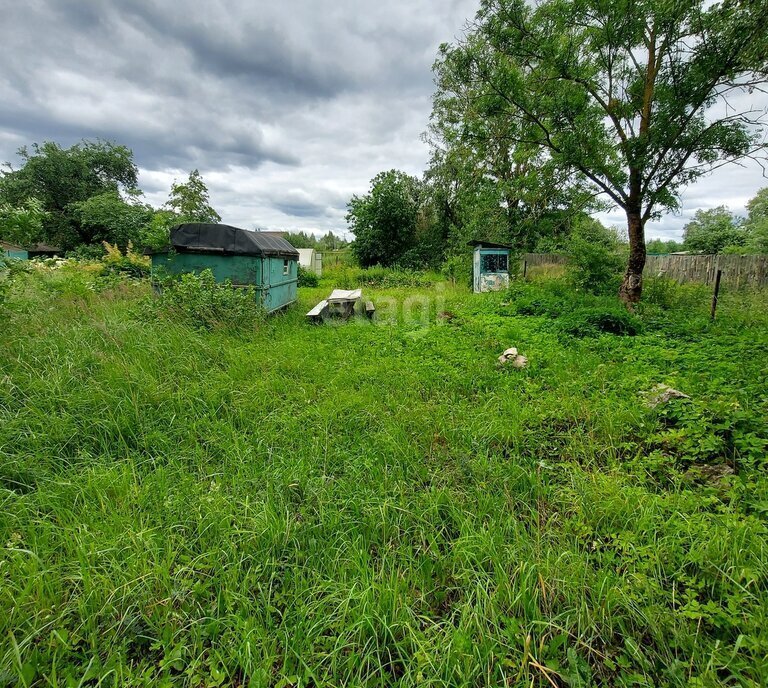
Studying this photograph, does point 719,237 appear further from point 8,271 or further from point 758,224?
point 8,271

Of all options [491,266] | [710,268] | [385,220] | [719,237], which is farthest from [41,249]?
[719,237]

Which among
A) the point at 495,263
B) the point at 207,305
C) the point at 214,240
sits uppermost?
the point at 214,240

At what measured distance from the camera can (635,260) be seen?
26.6 ft

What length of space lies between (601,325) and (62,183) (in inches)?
1418

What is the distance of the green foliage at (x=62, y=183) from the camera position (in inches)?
945

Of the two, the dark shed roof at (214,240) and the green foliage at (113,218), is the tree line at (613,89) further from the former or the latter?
the green foliage at (113,218)

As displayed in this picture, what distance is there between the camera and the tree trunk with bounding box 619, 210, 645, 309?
792 centimetres

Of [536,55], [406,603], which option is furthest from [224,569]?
[536,55]

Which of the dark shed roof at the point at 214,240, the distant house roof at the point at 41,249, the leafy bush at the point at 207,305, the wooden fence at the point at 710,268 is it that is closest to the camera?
the leafy bush at the point at 207,305

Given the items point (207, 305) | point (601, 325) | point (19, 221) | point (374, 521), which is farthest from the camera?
point (601, 325)

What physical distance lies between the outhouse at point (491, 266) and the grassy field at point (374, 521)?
7.82m

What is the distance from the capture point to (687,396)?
9.80 feet

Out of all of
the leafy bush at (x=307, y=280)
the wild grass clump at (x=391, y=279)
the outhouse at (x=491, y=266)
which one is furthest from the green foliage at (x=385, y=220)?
the outhouse at (x=491, y=266)

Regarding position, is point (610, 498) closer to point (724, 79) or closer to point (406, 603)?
point (406, 603)
